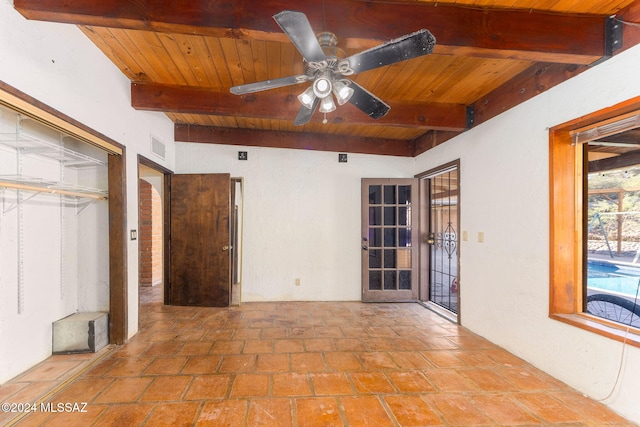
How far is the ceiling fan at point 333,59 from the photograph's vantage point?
4.90 feet

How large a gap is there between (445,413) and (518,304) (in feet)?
4.52

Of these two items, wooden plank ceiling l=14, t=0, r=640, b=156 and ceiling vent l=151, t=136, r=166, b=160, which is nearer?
wooden plank ceiling l=14, t=0, r=640, b=156

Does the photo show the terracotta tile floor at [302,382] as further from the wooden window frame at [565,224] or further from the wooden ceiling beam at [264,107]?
the wooden ceiling beam at [264,107]

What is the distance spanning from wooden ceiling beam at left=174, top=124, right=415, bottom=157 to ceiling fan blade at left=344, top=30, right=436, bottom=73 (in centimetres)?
281

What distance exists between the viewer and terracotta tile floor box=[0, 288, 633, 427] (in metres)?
1.91

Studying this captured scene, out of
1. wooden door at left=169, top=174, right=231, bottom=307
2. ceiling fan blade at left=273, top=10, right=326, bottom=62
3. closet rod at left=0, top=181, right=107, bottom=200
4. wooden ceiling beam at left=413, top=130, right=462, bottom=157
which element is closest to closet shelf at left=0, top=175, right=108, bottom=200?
closet rod at left=0, top=181, right=107, bottom=200

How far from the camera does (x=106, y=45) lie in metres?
2.45

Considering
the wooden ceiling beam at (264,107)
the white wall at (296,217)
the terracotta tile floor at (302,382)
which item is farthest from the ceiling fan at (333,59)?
the white wall at (296,217)

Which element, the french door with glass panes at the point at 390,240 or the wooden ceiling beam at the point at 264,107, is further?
the french door with glass panes at the point at 390,240

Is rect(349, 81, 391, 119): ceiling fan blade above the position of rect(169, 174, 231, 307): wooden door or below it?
above

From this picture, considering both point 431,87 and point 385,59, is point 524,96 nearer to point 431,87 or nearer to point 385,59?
point 431,87

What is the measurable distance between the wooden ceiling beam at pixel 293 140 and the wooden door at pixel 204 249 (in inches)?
26.1

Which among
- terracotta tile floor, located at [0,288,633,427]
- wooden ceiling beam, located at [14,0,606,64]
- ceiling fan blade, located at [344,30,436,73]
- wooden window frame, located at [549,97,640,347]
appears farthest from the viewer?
wooden window frame, located at [549,97,640,347]

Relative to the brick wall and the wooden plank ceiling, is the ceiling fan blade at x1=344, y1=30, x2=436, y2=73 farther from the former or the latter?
the brick wall
